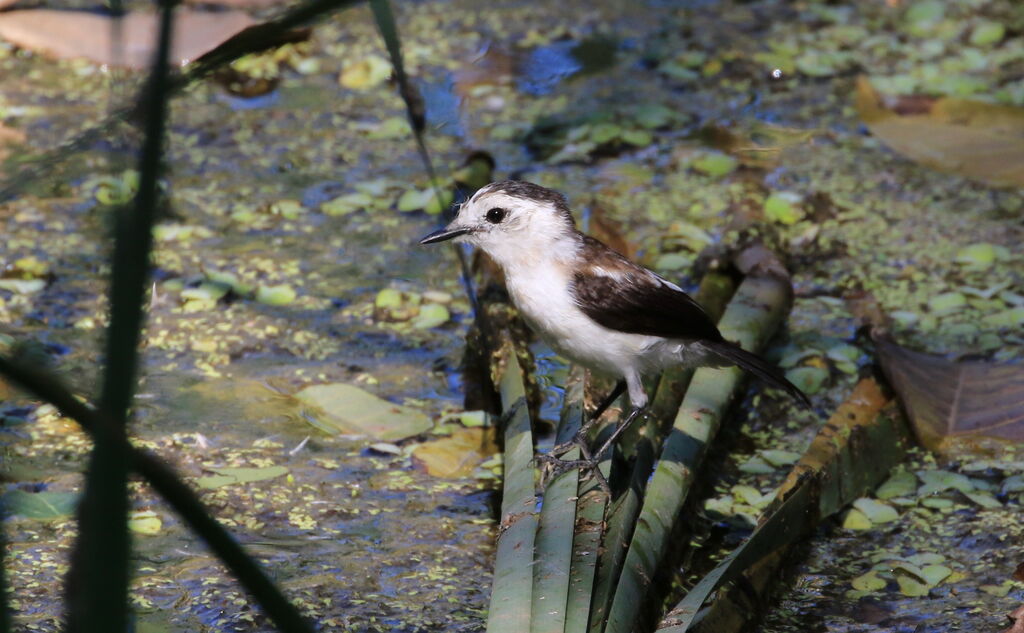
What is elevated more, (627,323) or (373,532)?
(627,323)

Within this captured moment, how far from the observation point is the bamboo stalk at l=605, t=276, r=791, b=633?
2.76 metres

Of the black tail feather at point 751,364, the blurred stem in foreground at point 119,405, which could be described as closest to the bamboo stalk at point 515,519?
the black tail feather at point 751,364

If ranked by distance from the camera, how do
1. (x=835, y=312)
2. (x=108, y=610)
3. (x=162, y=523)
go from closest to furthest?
(x=108, y=610) < (x=162, y=523) < (x=835, y=312)

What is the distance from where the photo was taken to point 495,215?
12.1 ft

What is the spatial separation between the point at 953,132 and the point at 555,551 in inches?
153

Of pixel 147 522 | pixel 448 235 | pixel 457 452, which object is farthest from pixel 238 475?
pixel 448 235

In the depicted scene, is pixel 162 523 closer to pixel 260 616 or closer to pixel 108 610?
pixel 260 616

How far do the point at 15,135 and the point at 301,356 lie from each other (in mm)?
2244

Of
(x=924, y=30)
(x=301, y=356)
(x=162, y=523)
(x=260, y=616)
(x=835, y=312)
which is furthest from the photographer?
(x=924, y=30)

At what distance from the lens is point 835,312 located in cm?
473

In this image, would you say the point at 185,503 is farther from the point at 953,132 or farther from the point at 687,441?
the point at 953,132

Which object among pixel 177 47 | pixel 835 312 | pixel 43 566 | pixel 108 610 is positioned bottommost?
pixel 835 312

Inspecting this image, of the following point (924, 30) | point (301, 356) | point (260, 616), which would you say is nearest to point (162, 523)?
point (260, 616)

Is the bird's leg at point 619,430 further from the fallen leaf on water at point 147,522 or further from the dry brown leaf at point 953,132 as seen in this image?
the dry brown leaf at point 953,132
